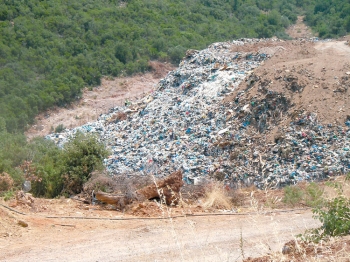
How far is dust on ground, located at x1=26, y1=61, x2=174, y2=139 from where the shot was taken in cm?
2264

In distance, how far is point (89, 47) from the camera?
30.8 metres

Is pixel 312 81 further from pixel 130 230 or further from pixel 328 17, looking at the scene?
pixel 328 17

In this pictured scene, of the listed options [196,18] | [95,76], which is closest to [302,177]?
[95,76]

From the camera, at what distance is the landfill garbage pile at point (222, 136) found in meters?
10.4

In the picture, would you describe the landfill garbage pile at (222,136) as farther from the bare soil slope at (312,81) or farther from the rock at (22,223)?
the rock at (22,223)

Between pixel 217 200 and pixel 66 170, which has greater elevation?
pixel 217 200

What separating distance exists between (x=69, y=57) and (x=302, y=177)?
2167cm

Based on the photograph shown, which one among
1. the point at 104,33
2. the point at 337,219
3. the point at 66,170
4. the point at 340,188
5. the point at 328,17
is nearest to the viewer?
the point at 337,219

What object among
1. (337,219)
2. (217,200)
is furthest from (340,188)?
(217,200)

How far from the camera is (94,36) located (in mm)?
31531

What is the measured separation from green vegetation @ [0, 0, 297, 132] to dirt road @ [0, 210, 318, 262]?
51.4 ft

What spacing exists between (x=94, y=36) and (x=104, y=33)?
0.79 m

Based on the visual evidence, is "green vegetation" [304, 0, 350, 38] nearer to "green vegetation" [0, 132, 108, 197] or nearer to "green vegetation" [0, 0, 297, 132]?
"green vegetation" [0, 0, 297, 132]

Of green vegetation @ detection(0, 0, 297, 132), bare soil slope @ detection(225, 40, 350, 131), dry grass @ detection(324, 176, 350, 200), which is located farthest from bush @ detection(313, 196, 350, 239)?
green vegetation @ detection(0, 0, 297, 132)
